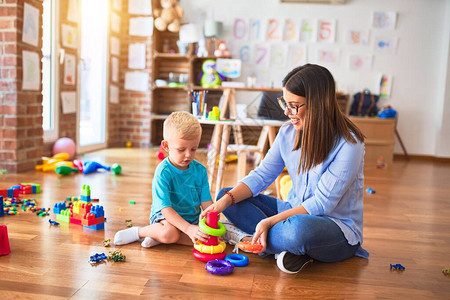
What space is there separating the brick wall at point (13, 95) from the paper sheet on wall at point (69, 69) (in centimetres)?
76

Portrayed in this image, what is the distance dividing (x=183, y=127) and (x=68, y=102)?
2.92 metres

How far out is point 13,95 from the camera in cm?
309

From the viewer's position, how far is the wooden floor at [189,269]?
1273 millimetres

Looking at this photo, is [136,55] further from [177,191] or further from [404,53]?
[177,191]

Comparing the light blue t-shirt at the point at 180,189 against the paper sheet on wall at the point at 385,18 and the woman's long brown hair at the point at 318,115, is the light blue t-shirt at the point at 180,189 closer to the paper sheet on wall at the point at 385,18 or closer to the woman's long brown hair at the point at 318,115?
the woman's long brown hair at the point at 318,115

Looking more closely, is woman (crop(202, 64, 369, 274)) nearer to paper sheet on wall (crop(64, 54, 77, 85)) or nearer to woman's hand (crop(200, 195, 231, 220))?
woman's hand (crop(200, 195, 231, 220))

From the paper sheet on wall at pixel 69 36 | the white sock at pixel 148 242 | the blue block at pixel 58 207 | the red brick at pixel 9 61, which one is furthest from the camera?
the paper sheet on wall at pixel 69 36

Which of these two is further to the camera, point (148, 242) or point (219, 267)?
point (148, 242)

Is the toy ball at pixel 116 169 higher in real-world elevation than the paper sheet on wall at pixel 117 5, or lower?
lower

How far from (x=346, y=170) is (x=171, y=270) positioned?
2.18 feet

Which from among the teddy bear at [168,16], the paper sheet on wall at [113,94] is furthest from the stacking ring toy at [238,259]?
the teddy bear at [168,16]

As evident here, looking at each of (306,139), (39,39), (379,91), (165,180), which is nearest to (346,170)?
(306,139)

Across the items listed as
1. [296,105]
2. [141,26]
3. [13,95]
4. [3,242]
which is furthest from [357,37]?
[3,242]

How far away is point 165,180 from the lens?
5.24 ft
